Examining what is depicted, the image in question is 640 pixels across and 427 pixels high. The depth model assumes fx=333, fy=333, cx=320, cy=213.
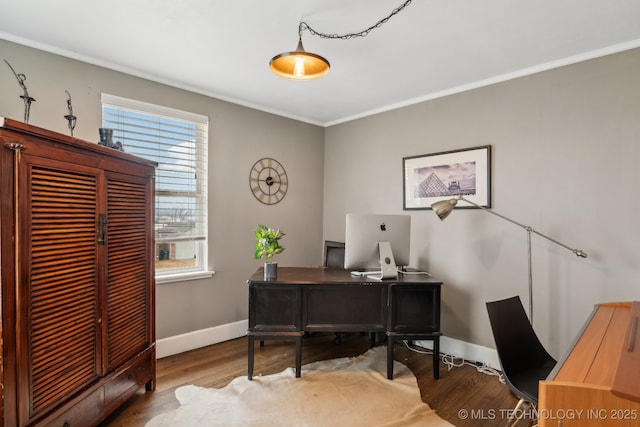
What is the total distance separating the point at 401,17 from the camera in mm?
2010

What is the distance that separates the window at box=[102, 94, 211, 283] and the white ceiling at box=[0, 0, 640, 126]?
0.35 metres

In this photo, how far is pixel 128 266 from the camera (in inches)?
83.4

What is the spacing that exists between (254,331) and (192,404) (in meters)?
0.61

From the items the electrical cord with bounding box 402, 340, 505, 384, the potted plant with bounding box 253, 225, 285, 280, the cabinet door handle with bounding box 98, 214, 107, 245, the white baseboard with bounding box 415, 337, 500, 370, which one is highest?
the cabinet door handle with bounding box 98, 214, 107, 245

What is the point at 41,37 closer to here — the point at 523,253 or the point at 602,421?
the point at 602,421

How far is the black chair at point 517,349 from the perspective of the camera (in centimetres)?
170

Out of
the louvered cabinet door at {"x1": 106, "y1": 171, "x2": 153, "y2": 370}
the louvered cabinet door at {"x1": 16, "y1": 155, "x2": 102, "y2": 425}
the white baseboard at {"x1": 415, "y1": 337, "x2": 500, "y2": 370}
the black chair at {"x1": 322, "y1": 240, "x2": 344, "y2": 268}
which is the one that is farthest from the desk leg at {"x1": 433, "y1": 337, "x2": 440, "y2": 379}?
the louvered cabinet door at {"x1": 16, "y1": 155, "x2": 102, "y2": 425}

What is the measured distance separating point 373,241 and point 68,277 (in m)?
2.01

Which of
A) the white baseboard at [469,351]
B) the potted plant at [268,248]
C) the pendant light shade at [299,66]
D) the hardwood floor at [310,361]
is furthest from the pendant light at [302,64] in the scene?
the white baseboard at [469,351]

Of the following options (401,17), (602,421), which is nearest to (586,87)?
(401,17)

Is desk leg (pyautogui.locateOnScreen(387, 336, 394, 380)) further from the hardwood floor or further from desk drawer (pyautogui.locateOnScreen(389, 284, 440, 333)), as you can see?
the hardwood floor

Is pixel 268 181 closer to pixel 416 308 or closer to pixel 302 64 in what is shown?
pixel 302 64

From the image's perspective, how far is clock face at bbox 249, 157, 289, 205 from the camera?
12.0 ft

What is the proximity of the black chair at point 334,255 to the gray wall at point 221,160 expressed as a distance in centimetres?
51
